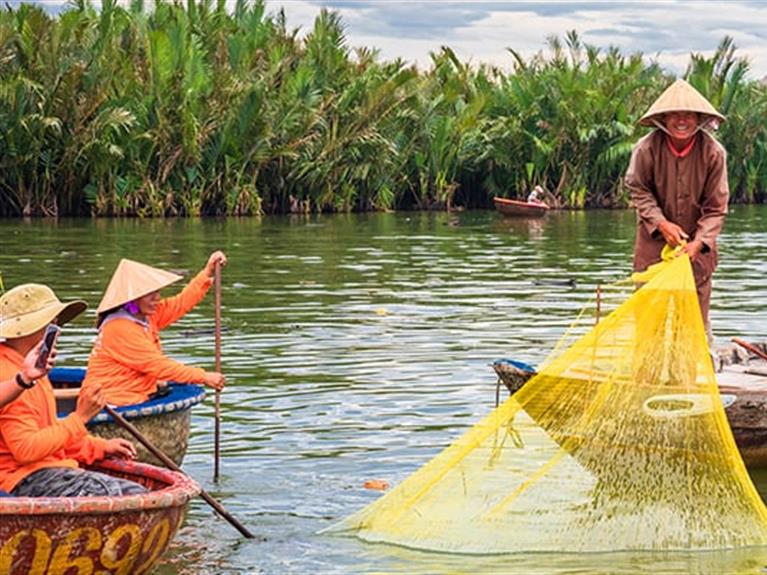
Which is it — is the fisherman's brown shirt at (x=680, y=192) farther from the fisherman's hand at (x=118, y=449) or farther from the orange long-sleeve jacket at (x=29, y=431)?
the orange long-sleeve jacket at (x=29, y=431)

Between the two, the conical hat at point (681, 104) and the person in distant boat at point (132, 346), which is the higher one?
the conical hat at point (681, 104)

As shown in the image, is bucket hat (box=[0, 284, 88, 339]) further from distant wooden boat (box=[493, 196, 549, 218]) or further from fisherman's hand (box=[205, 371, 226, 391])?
distant wooden boat (box=[493, 196, 549, 218])

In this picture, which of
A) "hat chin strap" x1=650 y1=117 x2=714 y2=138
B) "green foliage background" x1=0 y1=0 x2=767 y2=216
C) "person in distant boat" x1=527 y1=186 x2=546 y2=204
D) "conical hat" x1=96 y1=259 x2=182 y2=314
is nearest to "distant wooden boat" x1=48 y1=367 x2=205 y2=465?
"conical hat" x1=96 y1=259 x2=182 y2=314

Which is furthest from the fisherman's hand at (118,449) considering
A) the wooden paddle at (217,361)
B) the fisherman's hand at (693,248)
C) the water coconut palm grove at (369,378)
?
the fisherman's hand at (693,248)

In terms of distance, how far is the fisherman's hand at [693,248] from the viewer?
8.47 meters

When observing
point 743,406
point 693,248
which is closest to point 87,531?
point 743,406

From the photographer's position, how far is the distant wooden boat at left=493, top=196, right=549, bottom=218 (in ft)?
116

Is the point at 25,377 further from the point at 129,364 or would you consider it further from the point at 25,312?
the point at 129,364

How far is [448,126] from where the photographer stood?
126 feet

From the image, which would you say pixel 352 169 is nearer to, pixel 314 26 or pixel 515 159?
pixel 314 26

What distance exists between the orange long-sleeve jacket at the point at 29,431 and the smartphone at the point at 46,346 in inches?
12.2

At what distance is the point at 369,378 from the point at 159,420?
386 cm

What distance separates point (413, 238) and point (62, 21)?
8.45 meters

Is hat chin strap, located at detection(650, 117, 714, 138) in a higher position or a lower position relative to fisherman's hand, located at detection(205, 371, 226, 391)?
higher
